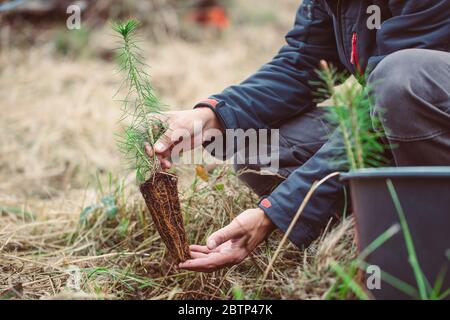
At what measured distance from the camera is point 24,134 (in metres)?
3.92

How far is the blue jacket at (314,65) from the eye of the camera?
57.5 inches

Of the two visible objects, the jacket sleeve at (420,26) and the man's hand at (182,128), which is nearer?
the jacket sleeve at (420,26)

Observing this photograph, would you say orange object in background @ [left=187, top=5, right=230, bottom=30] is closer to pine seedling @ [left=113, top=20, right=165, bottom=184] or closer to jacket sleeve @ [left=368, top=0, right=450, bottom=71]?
pine seedling @ [left=113, top=20, right=165, bottom=184]

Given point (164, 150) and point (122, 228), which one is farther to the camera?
point (122, 228)

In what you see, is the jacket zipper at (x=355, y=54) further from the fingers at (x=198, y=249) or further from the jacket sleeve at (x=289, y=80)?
the fingers at (x=198, y=249)

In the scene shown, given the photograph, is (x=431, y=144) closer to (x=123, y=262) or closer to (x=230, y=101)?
(x=230, y=101)

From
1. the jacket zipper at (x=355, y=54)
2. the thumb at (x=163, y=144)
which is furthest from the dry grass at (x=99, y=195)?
the jacket zipper at (x=355, y=54)

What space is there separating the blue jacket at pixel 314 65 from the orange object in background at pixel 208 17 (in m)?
4.55

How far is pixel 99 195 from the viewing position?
240 centimetres

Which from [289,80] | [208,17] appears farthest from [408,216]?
[208,17]

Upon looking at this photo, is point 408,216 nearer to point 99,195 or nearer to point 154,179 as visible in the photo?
point 154,179

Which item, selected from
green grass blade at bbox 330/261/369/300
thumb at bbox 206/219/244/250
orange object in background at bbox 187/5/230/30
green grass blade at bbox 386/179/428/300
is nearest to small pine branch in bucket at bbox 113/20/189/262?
thumb at bbox 206/219/244/250
